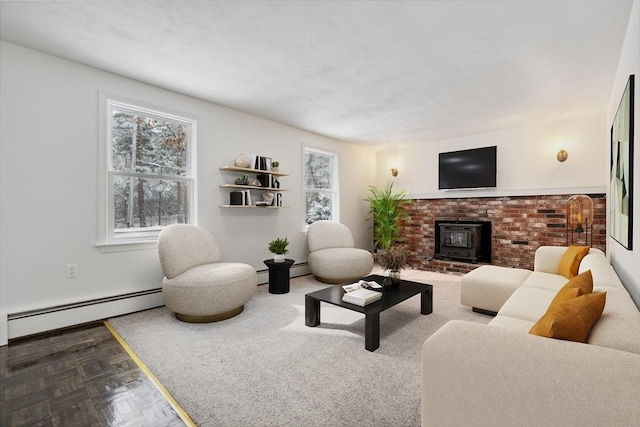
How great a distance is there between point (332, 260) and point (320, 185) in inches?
71.7

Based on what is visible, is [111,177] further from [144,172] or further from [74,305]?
[74,305]

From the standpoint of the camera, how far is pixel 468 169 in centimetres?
539

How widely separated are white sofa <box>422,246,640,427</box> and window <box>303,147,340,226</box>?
428 cm

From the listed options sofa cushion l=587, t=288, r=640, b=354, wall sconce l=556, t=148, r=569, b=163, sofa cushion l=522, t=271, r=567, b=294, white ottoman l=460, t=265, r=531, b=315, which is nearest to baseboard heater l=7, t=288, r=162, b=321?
white ottoman l=460, t=265, r=531, b=315

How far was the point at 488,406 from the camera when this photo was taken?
104 cm

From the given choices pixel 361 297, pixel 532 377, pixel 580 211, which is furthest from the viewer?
pixel 580 211

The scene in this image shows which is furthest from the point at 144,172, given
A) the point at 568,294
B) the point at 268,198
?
the point at 568,294

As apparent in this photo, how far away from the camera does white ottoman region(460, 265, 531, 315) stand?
3.02 m

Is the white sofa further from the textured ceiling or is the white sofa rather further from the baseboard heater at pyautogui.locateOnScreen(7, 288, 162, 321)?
the baseboard heater at pyautogui.locateOnScreen(7, 288, 162, 321)

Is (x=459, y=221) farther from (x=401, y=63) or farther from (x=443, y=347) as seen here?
(x=443, y=347)

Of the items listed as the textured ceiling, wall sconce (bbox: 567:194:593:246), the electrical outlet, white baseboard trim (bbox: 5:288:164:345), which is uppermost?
the textured ceiling

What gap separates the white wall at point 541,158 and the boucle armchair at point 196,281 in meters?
4.23

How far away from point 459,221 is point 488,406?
487 cm

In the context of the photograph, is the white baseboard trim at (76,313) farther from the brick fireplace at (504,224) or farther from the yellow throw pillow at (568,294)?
the brick fireplace at (504,224)
